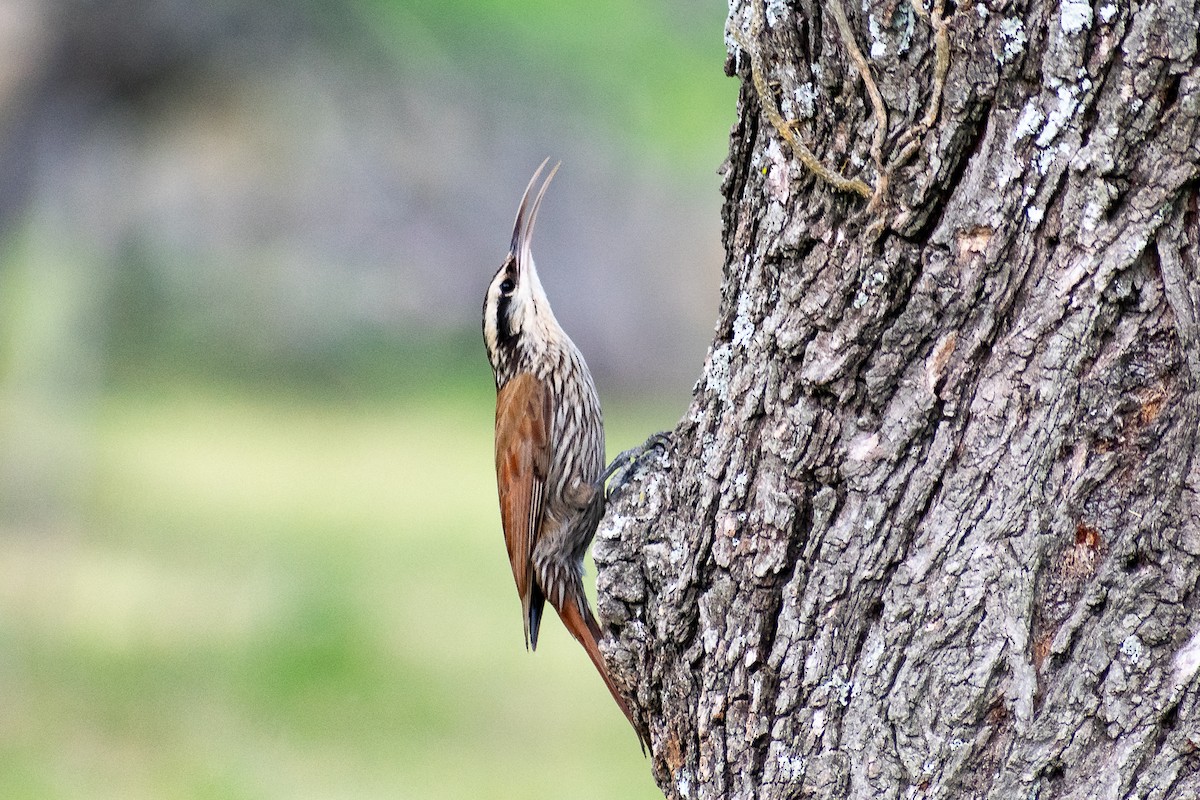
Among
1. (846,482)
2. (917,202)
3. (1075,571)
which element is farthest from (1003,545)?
(917,202)

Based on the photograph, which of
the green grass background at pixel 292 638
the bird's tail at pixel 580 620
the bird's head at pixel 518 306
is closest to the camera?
the bird's tail at pixel 580 620

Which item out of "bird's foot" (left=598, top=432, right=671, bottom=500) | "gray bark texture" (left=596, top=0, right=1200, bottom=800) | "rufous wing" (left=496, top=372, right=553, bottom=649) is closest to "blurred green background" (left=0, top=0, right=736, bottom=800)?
"rufous wing" (left=496, top=372, right=553, bottom=649)

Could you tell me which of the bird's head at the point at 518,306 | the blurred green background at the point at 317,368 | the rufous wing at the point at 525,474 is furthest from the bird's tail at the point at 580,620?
the blurred green background at the point at 317,368

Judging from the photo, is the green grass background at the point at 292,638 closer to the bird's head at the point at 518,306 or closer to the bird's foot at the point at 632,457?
the bird's head at the point at 518,306

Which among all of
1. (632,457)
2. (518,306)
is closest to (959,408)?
(632,457)

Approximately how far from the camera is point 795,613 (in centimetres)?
205

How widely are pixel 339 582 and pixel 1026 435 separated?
623 centimetres

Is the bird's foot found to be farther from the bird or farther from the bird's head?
the bird's head

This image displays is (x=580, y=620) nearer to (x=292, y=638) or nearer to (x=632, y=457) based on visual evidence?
(x=632, y=457)

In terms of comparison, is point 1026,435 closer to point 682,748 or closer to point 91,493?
point 682,748

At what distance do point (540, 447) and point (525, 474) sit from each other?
10 centimetres

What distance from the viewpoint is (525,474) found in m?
3.87

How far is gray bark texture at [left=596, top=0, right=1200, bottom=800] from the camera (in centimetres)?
171

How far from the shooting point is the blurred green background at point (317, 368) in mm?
6043
